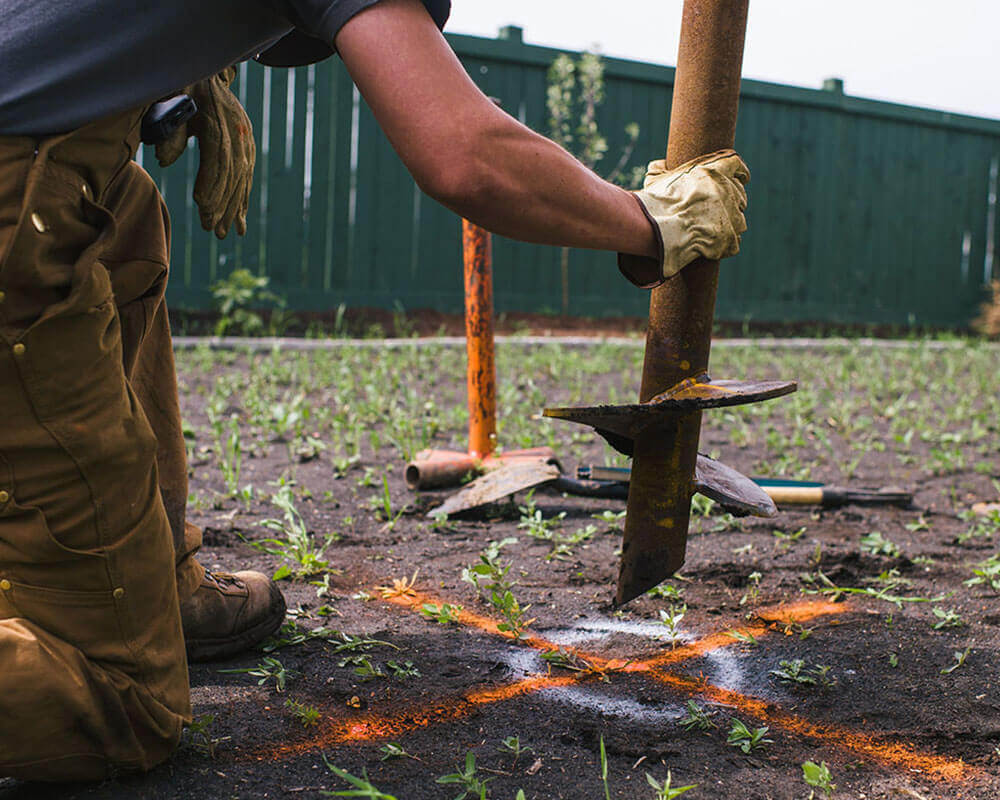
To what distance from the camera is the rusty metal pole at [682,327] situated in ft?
6.55

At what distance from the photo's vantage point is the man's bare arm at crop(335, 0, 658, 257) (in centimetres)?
143

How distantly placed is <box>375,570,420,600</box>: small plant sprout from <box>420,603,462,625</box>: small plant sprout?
0.11m

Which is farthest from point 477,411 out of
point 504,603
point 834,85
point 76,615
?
point 834,85

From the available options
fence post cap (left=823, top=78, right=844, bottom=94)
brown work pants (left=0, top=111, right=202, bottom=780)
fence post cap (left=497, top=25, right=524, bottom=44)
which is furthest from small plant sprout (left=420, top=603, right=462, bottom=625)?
fence post cap (left=823, top=78, right=844, bottom=94)

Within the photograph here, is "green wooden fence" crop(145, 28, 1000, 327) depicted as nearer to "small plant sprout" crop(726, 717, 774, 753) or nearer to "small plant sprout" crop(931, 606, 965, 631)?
"small plant sprout" crop(931, 606, 965, 631)

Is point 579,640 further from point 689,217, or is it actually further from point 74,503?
point 74,503

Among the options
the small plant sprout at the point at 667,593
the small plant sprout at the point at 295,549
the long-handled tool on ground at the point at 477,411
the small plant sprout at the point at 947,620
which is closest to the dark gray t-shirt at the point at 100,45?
the small plant sprout at the point at 295,549

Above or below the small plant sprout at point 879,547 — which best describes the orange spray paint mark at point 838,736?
below

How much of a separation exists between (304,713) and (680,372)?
99 centimetres

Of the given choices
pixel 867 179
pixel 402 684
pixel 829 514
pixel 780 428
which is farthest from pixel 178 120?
pixel 867 179

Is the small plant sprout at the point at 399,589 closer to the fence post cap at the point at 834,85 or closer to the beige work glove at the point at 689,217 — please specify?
the beige work glove at the point at 689,217

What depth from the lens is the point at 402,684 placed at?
195 centimetres

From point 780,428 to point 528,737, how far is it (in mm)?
3323

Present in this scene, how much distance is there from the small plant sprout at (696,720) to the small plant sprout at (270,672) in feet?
2.51
